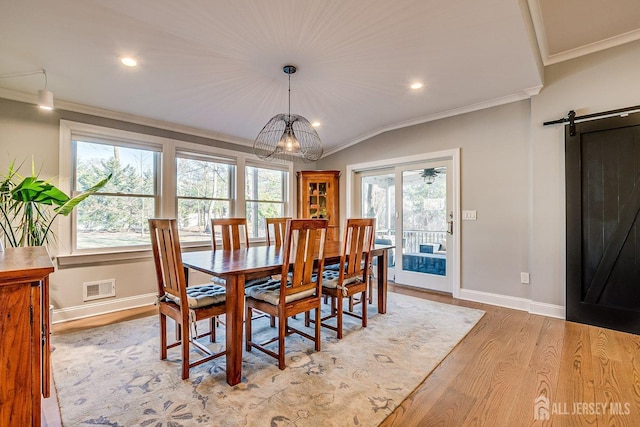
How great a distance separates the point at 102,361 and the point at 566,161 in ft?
15.0

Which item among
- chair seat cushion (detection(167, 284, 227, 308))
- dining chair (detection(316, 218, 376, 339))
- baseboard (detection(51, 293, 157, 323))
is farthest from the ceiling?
baseboard (detection(51, 293, 157, 323))

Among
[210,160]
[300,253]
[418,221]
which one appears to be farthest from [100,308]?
[418,221]

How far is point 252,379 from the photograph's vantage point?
2.01m

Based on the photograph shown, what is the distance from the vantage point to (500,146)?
3.60 metres

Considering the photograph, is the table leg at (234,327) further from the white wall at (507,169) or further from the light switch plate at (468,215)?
the light switch plate at (468,215)

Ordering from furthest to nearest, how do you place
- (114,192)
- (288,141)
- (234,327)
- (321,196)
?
(321,196)
(114,192)
(288,141)
(234,327)

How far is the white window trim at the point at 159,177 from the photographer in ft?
10.3

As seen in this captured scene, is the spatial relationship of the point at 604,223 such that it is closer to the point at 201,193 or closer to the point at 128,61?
the point at 128,61

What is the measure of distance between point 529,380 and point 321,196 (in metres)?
3.93

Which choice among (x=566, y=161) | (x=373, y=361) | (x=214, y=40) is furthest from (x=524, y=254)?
(x=214, y=40)

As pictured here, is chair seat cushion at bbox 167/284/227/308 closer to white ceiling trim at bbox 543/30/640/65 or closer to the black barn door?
the black barn door

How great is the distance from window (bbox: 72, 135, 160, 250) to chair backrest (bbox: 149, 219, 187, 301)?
1747mm

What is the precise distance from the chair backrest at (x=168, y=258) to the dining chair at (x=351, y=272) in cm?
126
